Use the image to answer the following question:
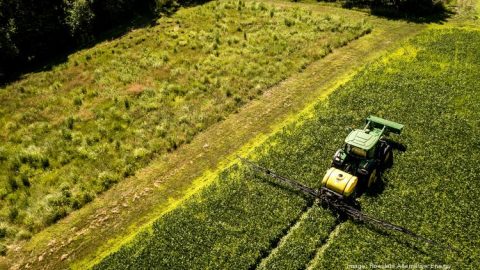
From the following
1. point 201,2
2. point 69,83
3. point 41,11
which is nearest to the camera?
point 69,83

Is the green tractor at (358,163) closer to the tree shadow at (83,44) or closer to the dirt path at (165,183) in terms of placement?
the dirt path at (165,183)

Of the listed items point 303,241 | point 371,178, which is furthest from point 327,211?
point 371,178

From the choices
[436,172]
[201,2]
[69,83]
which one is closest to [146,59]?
[69,83]

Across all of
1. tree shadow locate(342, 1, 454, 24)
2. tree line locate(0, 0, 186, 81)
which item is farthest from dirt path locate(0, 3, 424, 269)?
tree line locate(0, 0, 186, 81)

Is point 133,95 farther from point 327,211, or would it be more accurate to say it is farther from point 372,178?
point 372,178

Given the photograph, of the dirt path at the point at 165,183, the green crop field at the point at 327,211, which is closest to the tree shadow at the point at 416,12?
the dirt path at the point at 165,183

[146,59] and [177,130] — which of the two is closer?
[177,130]

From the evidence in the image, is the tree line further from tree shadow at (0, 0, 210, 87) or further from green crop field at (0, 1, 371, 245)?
green crop field at (0, 1, 371, 245)

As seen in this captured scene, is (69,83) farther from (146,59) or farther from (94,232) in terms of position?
(94,232)
